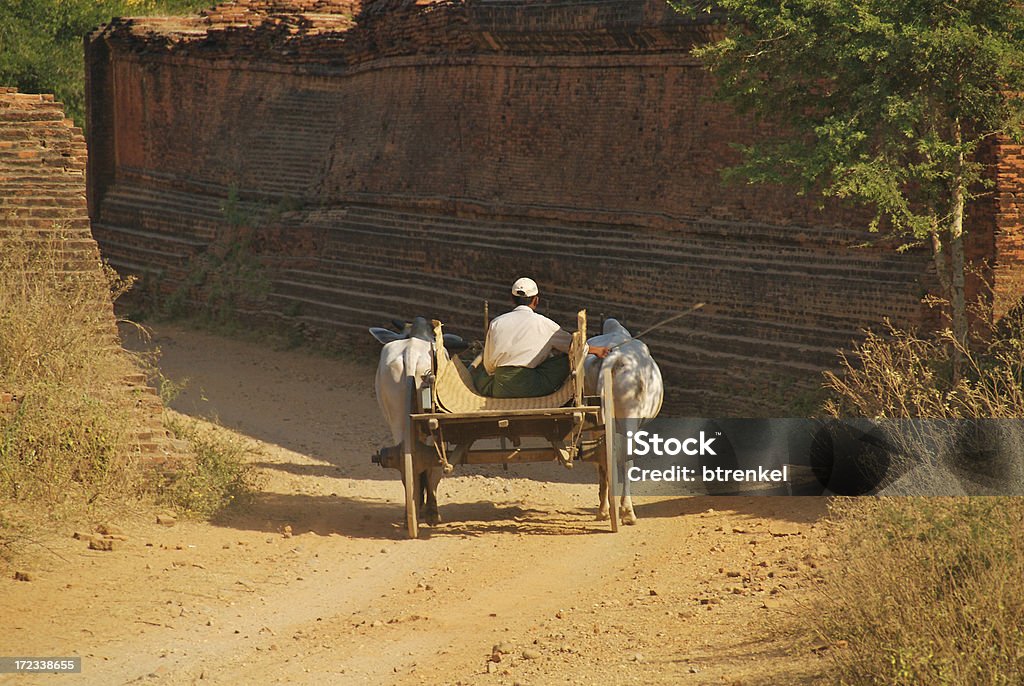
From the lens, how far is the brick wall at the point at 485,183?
1163 centimetres

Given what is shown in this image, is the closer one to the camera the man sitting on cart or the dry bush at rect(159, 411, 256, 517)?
the man sitting on cart

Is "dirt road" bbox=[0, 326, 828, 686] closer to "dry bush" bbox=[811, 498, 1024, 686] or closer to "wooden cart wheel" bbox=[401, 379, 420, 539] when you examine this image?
"wooden cart wheel" bbox=[401, 379, 420, 539]

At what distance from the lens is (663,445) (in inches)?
414

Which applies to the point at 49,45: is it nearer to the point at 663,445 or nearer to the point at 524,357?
the point at 663,445

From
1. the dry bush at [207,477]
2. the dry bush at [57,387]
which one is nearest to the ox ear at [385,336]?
the dry bush at [207,477]

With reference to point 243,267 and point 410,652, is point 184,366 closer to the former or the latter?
point 243,267

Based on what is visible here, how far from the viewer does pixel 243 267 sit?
1875 centimetres

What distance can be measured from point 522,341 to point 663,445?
88.4 inches

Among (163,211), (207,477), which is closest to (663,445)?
(207,477)

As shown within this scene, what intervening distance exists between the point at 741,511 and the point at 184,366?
28.7 feet

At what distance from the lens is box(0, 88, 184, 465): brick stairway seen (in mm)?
9953

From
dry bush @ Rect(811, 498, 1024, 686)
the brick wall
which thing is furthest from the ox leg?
dry bush @ Rect(811, 498, 1024, 686)

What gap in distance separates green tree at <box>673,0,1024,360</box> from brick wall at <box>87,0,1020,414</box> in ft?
2.57

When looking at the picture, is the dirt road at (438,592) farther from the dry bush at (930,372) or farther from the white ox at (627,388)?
the dry bush at (930,372)
